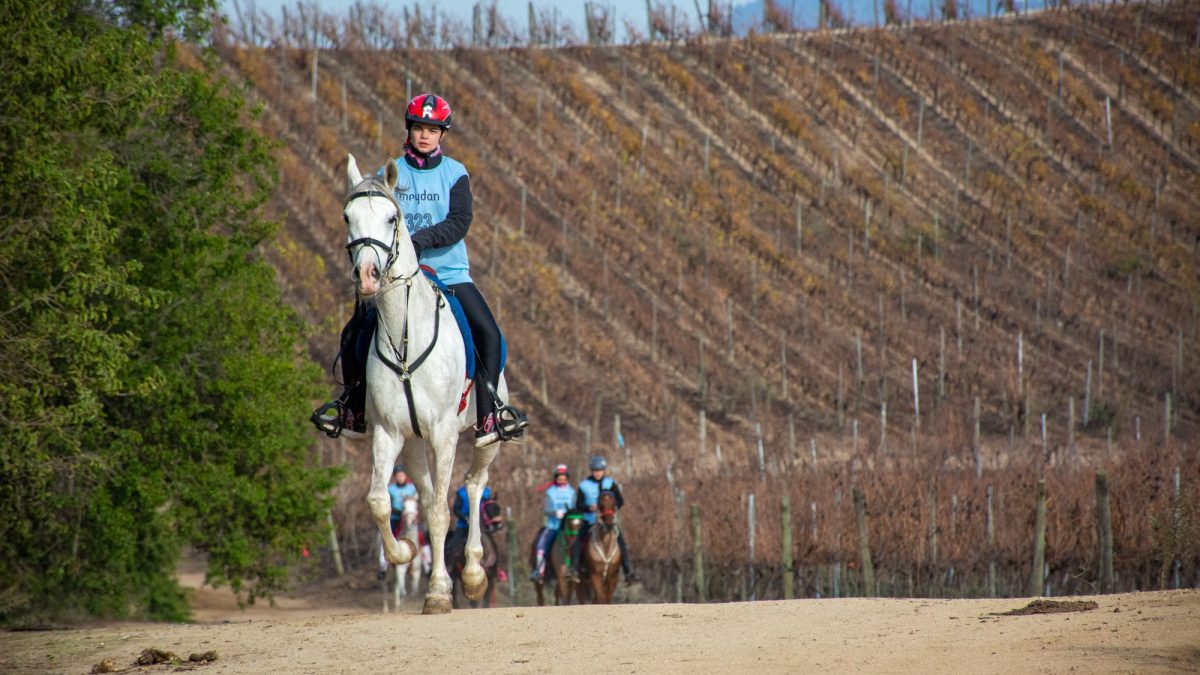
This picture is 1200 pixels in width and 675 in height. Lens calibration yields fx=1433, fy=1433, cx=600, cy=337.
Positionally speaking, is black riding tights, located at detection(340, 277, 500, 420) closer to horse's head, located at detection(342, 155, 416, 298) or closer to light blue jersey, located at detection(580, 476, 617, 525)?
horse's head, located at detection(342, 155, 416, 298)

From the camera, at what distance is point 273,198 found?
50.3 meters

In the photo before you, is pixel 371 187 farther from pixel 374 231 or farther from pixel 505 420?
pixel 505 420

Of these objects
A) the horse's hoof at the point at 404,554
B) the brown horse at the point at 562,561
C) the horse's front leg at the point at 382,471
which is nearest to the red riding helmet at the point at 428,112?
the horse's front leg at the point at 382,471

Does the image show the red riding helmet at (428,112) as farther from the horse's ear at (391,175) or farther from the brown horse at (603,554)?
the brown horse at (603,554)

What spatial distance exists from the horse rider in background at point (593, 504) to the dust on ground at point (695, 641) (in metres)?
9.57

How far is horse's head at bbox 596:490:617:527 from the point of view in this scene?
20.6 m

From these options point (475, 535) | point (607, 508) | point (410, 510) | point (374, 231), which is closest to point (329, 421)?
point (475, 535)

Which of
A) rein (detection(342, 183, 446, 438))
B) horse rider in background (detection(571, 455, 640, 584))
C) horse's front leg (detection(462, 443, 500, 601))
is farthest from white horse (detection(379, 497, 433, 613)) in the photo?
rein (detection(342, 183, 446, 438))

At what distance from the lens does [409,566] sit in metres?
27.3

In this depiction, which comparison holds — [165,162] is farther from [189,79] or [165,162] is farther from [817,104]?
[817,104]

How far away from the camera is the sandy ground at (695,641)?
8133 millimetres

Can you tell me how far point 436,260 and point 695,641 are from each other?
4014mm

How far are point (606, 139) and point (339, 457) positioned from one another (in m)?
26.2

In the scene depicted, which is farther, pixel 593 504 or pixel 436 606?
pixel 593 504
